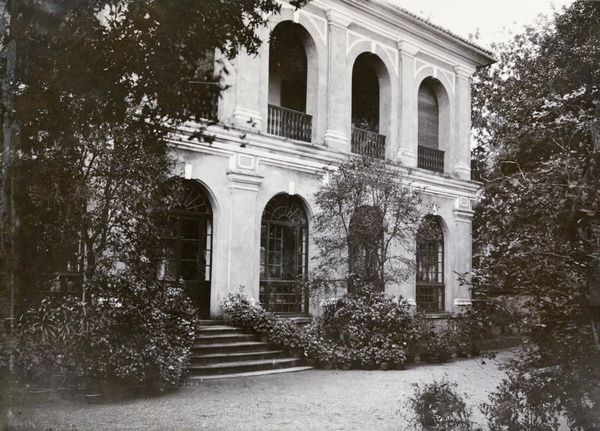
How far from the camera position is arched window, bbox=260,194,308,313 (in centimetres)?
1137

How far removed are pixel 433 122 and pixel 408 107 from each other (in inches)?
63.5

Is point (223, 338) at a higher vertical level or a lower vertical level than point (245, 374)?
higher

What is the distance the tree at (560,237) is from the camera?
455 cm

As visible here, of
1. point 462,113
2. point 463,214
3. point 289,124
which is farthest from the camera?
point 463,214

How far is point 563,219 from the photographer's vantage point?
4625mm

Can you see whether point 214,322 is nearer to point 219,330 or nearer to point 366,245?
point 219,330

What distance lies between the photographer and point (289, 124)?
12039mm

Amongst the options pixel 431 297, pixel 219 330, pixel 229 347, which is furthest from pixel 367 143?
pixel 229 347

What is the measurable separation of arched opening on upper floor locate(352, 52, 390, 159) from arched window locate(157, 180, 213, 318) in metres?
4.36

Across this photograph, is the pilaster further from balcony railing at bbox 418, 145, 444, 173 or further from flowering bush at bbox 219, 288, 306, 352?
balcony railing at bbox 418, 145, 444, 173

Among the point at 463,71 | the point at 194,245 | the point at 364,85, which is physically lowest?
the point at 194,245

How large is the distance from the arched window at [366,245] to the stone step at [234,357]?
237 cm

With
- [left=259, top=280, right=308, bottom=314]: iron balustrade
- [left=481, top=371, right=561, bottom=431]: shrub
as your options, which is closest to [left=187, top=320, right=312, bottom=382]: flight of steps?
[left=259, top=280, right=308, bottom=314]: iron balustrade

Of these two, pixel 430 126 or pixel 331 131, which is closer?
pixel 331 131
